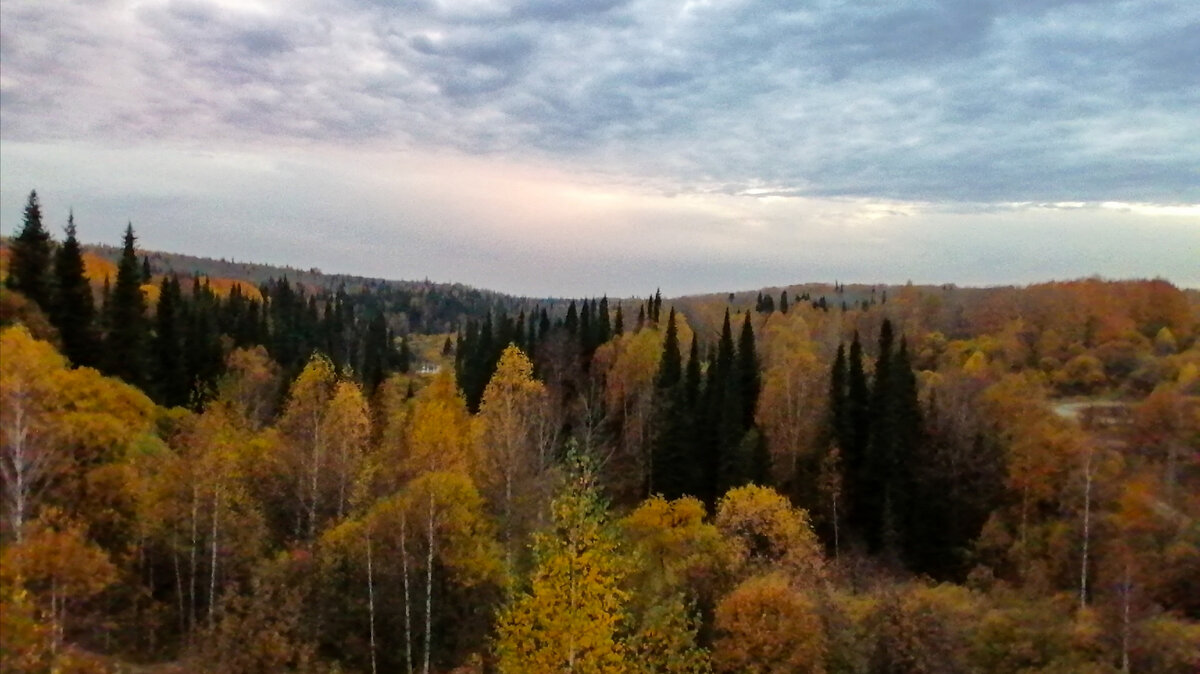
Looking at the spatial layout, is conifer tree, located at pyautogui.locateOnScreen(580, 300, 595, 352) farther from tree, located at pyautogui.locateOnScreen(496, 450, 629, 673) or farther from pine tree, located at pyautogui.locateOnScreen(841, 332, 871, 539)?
tree, located at pyautogui.locateOnScreen(496, 450, 629, 673)

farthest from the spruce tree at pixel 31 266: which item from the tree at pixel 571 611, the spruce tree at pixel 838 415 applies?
the spruce tree at pixel 838 415

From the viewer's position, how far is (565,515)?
2317 cm

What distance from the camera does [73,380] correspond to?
32.2 metres

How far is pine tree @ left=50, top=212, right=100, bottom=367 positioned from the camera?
48.7m

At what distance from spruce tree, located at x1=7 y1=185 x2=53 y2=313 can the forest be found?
15 centimetres

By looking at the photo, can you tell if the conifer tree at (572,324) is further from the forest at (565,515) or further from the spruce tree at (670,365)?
the spruce tree at (670,365)

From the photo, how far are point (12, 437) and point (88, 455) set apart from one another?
20.2 feet

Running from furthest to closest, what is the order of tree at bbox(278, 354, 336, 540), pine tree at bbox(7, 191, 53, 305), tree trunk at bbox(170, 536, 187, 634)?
pine tree at bbox(7, 191, 53, 305) < tree at bbox(278, 354, 336, 540) < tree trunk at bbox(170, 536, 187, 634)

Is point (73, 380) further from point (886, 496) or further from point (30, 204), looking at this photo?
point (886, 496)

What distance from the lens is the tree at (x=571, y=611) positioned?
22797mm

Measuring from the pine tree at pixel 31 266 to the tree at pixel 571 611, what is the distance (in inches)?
1540

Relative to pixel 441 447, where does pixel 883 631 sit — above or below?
below

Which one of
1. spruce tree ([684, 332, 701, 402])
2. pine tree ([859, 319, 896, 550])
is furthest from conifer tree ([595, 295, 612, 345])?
pine tree ([859, 319, 896, 550])

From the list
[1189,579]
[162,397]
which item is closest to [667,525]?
[1189,579]
